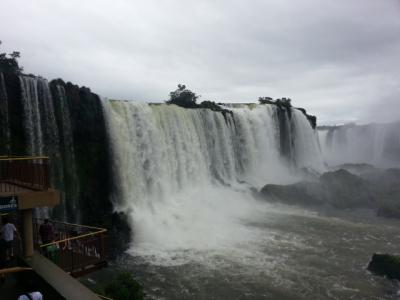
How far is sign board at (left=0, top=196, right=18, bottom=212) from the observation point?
6867 millimetres

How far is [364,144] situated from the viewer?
2344 inches

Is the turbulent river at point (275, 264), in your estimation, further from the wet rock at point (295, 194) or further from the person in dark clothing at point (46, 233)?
the wet rock at point (295, 194)

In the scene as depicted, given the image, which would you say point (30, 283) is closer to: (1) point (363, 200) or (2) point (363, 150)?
(1) point (363, 200)

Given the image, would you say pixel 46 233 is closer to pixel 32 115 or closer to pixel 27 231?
pixel 27 231

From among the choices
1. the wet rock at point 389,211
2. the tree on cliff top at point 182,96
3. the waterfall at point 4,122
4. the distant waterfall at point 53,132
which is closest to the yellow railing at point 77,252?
the waterfall at point 4,122

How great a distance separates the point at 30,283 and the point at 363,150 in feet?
195

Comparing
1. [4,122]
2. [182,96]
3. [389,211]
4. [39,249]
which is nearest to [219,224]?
[389,211]

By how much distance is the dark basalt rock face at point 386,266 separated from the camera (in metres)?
13.8

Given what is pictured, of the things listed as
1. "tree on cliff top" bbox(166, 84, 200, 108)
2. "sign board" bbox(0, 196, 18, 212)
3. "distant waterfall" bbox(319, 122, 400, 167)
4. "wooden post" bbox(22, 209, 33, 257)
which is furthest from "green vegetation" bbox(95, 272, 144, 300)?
"distant waterfall" bbox(319, 122, 400, 167)

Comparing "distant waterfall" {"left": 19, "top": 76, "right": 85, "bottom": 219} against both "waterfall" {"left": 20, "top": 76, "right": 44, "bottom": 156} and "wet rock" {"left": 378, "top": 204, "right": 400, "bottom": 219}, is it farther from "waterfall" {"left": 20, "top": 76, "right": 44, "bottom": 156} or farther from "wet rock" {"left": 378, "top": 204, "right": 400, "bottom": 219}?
"wet rock" {"left": 378, "top": 204, "right": 400, "bottom": 219}

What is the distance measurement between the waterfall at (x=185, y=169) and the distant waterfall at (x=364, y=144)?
25.5m

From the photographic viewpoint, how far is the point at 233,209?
2452 centimetres

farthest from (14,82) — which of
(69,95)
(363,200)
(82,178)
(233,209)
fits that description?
(363,200)

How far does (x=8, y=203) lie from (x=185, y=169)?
755 inches
